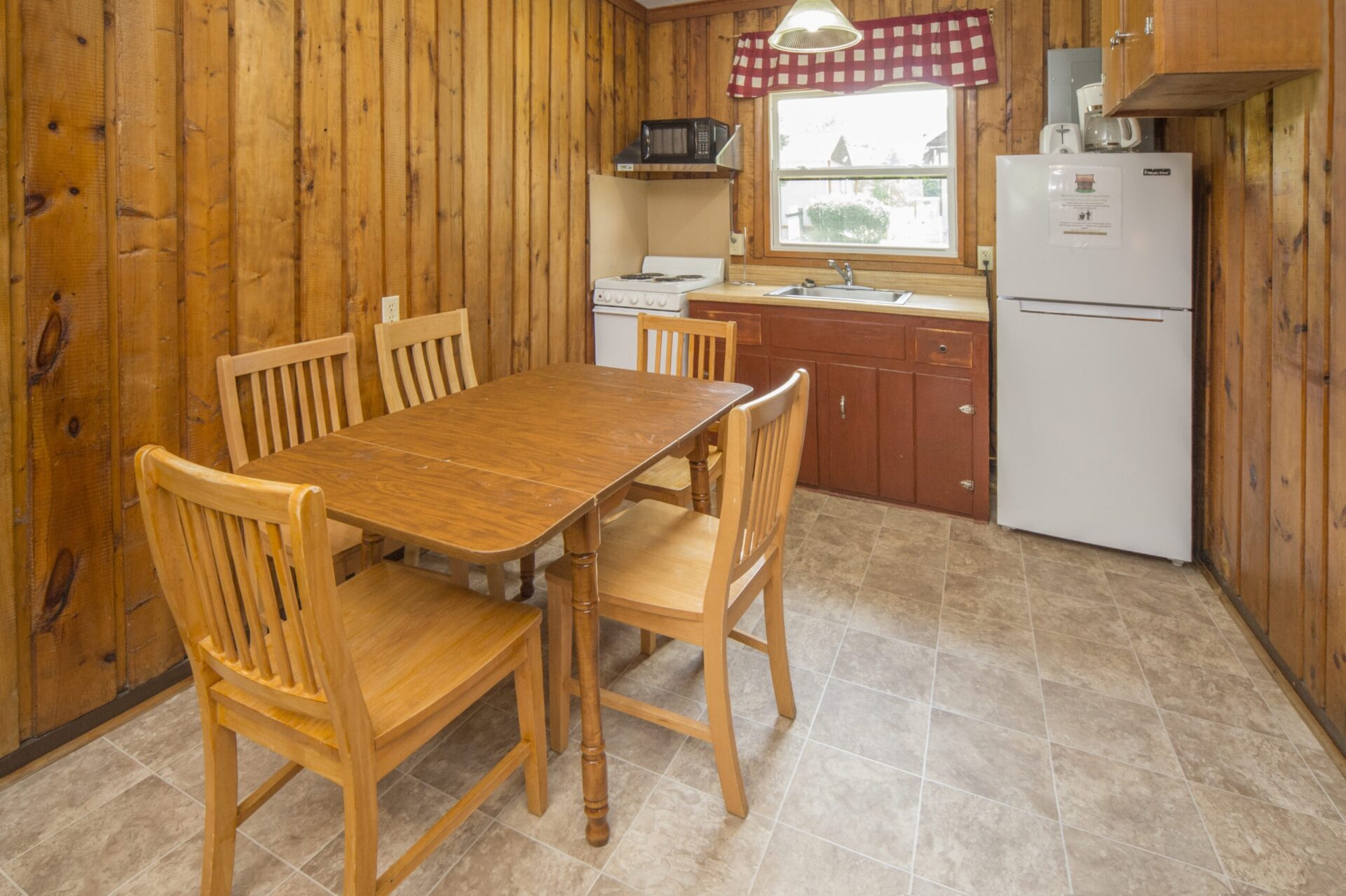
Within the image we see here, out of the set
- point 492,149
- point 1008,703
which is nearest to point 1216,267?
point 1008,703

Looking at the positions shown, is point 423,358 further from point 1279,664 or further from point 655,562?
point 1279,664

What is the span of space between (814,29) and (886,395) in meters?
1.53

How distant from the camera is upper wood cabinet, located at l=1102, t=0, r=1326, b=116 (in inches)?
71.8

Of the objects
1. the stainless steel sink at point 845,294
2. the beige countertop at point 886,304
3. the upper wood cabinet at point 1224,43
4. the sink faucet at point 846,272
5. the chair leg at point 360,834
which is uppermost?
the upper wood cabinet at point 1224,43

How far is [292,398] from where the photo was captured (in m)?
2.22

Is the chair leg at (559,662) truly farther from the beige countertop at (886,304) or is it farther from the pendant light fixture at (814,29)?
the beige countertop at (886,304)

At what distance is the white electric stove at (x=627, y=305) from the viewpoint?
3693 millimetres

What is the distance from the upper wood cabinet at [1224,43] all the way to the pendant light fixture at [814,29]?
845 mm

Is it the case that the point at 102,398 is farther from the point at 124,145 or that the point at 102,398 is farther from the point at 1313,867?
the point at 1313,867

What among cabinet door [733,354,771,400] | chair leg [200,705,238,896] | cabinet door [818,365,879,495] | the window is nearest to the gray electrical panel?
the window

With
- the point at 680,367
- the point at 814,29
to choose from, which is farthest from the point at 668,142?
the point at 680,367

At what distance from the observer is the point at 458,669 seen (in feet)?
4.52

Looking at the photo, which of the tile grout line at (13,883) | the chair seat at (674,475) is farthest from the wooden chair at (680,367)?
the tile grout line at (13,883)

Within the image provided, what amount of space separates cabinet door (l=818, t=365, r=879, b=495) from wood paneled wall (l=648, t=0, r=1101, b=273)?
2.69ft
